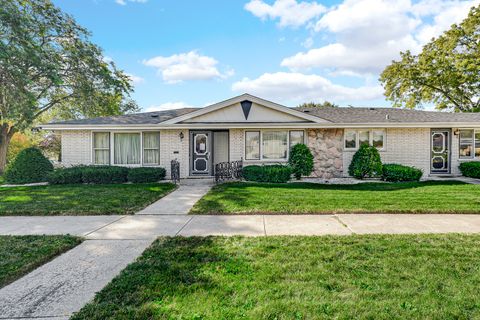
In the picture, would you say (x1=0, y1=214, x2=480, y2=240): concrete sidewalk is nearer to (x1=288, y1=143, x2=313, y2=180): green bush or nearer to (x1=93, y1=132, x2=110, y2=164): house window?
(x1=288, y1=143, x2=313, y2=180): green bush

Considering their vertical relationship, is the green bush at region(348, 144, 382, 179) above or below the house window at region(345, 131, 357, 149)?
below

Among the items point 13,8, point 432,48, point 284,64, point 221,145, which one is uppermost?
point 432,48

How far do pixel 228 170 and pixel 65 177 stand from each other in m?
7.00

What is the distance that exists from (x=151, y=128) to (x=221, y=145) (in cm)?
372

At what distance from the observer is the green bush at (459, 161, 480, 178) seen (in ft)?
40.2

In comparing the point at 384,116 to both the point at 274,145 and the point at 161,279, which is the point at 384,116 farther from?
the point at 161,279

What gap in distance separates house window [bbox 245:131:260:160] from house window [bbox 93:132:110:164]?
23.0 ft

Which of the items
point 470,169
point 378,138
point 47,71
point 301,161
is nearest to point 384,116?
point 378,138

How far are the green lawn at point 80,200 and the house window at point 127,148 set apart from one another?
341 cm

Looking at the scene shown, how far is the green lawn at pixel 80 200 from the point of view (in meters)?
6.86

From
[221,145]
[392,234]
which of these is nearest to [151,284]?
[392,234]

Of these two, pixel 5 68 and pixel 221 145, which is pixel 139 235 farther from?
pixel 5 68

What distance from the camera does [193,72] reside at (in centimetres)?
3719

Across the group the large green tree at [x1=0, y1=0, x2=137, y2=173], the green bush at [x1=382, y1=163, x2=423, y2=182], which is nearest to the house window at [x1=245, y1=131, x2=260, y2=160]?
the green bush at [x1=382, y1=163, x2=423, y2=182]
